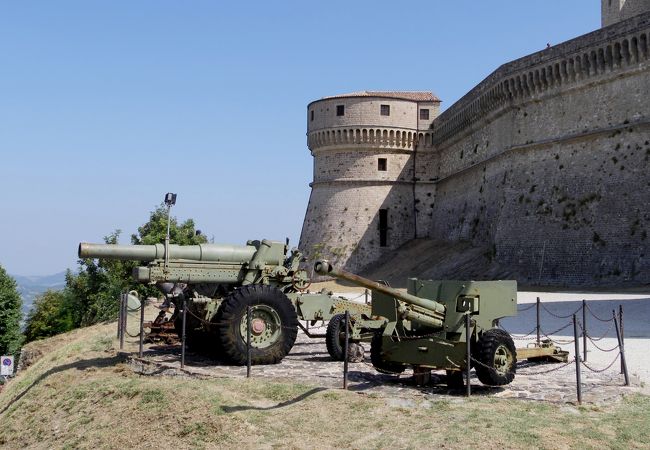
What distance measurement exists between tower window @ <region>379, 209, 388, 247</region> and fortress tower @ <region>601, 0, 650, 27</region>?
1584cm

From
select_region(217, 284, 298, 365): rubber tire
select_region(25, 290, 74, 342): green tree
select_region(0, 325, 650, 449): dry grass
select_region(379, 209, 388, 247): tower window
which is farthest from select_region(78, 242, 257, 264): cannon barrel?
select_region(379, 209, 388, 247): tower window

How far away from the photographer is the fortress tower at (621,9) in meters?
34.9

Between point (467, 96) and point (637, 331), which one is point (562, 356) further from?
point (467, 96)

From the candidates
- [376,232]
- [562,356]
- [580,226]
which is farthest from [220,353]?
[376,232]

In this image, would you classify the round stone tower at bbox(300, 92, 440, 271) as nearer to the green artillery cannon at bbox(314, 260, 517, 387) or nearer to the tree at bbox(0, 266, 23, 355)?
the tree at bbox(0, 266, 23, 355)

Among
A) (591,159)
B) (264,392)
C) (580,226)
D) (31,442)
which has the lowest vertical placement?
(31,442)

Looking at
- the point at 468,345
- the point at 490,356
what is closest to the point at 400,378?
the point at 490,356

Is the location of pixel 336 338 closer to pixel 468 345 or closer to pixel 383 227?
pixel 468 345

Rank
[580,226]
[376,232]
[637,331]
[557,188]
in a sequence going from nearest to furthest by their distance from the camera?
[637,331] < [580,226] < [557,188] < [376,232]

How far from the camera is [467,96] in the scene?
119ft

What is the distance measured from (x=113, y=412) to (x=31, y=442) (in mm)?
1497

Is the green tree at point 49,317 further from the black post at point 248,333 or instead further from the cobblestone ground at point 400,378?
the black post at point 248,333

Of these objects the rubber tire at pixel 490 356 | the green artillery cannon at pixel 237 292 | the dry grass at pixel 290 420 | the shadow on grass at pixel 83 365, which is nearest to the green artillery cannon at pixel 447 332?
the rubber tire at pixel 490 356

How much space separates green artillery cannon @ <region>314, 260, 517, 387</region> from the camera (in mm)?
9180
